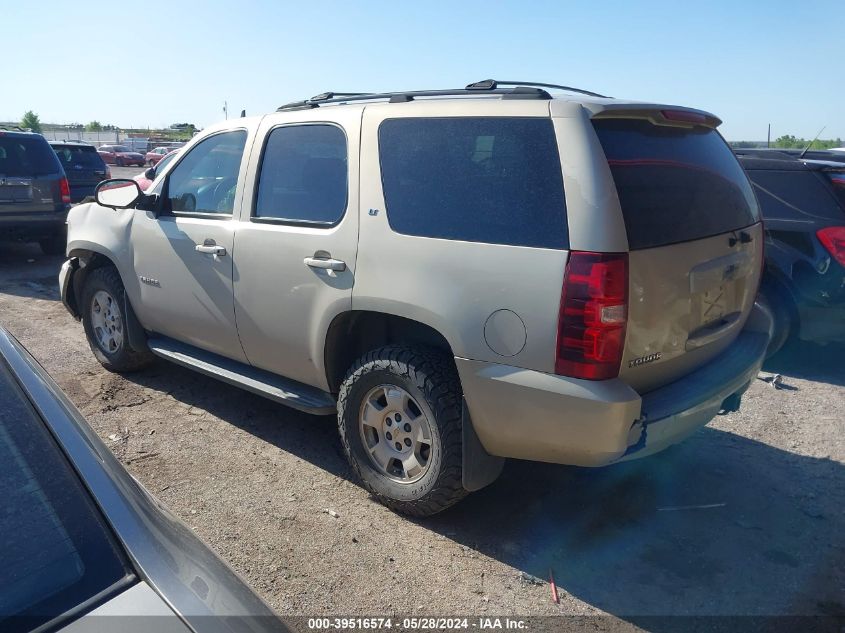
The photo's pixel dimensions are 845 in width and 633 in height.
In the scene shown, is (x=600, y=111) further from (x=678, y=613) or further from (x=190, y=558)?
(x=190, y=558)

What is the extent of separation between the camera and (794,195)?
18.6ft

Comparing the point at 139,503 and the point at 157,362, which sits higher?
the point at 139,503

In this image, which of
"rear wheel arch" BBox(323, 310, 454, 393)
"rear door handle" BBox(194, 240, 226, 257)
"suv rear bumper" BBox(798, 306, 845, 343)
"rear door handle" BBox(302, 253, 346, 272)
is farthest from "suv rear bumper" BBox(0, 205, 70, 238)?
"suv rear bumper" BBox(798, 306, 845, 343)

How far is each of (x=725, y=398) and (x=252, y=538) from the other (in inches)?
96.7

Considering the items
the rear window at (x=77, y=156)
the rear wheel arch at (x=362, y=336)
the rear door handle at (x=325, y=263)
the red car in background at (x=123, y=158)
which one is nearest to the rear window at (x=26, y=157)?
the rear window at (x=77, y=156)

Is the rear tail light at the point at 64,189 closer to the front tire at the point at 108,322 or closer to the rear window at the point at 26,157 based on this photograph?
the rear window at the point at 26,157

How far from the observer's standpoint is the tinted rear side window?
116 inches

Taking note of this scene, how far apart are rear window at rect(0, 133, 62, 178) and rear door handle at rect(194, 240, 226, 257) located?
7195mm

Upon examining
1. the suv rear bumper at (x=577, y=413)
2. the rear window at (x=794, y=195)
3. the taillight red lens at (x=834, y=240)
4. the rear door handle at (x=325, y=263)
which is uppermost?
the rear window at (x=794, y=195)

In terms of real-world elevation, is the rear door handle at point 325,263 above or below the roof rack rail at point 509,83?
below

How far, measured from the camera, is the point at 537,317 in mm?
2883

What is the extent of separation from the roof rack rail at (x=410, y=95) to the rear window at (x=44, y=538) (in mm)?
2459

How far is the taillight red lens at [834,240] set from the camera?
5355mm

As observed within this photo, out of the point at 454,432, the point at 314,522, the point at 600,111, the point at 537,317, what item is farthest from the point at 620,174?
the point at 314,522
